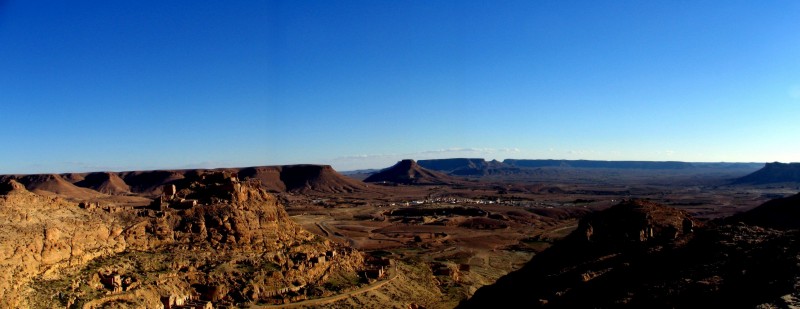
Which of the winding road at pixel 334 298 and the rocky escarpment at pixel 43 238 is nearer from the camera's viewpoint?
the rocky escarpment at pixel 43 238

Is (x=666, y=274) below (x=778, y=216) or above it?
above

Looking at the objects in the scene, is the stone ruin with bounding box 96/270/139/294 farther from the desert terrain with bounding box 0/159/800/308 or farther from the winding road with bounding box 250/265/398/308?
the winding road with bounding box 250/265/398/308

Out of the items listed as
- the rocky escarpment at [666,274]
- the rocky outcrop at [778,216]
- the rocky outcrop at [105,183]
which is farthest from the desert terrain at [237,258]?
the rocky outcrop at [105,183]

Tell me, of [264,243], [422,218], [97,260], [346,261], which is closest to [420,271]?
[346,261]

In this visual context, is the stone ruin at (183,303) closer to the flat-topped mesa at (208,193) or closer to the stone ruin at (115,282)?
the stone ruin at (115,282)

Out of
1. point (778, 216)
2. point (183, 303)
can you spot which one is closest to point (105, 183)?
point (183, 303)

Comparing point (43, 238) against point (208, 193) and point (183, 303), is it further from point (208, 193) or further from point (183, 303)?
point (208, 193)
